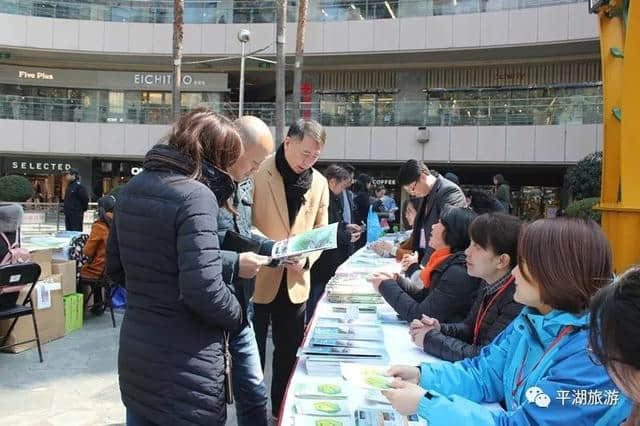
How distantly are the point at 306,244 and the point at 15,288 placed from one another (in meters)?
3.63

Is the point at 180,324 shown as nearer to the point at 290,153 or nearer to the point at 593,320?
the point at 593,320

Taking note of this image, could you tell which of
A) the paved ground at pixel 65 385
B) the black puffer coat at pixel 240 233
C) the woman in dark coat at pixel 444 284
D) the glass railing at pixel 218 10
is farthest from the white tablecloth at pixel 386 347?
the glass railing at pixel 218 10

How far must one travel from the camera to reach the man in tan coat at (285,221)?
3283mm

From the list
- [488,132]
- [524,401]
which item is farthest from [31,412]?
[488,132]

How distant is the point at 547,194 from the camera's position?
2328 centimetres

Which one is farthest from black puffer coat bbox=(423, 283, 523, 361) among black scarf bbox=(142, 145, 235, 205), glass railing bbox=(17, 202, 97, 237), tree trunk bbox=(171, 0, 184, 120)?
glass railing bbox=(17, 202, 97, 237)

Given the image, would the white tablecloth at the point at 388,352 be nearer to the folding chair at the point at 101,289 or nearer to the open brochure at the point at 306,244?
the open brochure at the point at 306,244

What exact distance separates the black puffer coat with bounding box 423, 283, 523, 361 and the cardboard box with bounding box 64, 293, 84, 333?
4858 millimetres

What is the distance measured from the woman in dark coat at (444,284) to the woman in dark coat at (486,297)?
22 cm

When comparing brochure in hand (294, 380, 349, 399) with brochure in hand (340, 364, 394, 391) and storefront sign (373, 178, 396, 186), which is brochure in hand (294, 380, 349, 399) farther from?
storefront sign (373, 178, 396, 186)

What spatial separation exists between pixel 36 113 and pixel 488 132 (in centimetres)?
1883

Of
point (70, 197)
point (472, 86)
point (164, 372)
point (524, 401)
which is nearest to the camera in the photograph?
point (524, 401)

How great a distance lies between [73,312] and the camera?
6.16 metres

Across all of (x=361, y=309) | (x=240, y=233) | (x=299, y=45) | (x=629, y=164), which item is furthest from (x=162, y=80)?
(x=240, y=233)
